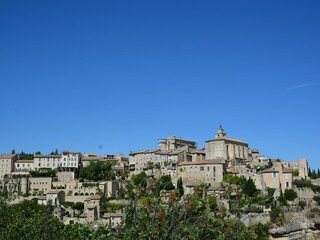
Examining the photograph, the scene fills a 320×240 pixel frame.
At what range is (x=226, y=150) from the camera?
84.4 m

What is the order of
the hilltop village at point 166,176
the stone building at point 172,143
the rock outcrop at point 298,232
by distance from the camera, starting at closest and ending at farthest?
1. the rock outcrop at point 298,232
2. the hilltop village at point 166,176
3. the stone building at point 172,143

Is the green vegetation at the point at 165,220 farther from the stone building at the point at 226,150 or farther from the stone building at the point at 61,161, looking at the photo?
the stone building at the point at 61,161

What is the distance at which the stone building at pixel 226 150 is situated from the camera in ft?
274

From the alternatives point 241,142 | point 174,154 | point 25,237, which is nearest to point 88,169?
point 174,154

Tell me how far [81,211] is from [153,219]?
5789 cm

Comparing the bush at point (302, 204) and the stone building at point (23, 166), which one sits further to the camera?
the stone building at point (23, 166)

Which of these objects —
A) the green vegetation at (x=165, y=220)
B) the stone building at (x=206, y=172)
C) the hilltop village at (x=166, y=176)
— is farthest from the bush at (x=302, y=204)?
the green vegetation at (x=165, y=220)

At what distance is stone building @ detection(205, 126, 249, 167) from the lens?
274ft

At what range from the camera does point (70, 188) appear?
78562mm

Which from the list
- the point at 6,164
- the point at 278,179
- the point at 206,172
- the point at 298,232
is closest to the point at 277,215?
the point at 298,232

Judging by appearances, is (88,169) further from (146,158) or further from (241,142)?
(241,142)

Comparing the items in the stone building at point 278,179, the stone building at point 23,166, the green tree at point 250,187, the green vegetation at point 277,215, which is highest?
the stone building at point 23,166

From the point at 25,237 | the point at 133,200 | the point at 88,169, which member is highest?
the point at 88,169

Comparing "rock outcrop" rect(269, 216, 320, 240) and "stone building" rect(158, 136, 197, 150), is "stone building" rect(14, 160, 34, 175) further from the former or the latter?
"rock outcrop" rect(269, 216, 320, 240)
